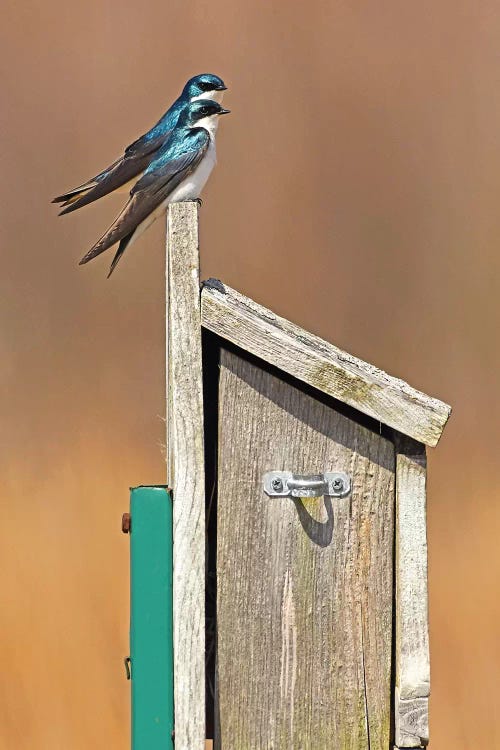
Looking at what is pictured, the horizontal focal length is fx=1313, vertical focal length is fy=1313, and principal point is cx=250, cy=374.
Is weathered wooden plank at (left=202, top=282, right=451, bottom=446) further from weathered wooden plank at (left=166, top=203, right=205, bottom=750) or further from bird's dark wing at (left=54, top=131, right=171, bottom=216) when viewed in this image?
bird's dark wing at (left=54, top=131, right=171, bottom=216)

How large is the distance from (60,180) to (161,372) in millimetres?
725

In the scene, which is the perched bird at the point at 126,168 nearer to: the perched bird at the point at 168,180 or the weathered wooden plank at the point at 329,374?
the perched bird at the point at 168,180

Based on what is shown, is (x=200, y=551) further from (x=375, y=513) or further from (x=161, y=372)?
(x=161, y=372)

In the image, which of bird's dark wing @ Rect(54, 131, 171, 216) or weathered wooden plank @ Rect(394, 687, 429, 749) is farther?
bird's dark wing @ Rect(54, 131, 171, 216)

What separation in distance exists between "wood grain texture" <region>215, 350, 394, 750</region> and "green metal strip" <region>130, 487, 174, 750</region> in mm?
70

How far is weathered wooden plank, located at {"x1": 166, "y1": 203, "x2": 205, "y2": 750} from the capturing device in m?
1.62

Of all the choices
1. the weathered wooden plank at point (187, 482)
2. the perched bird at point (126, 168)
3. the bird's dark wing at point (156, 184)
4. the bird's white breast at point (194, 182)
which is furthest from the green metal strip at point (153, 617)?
the bird's white breast at point (194, 182)

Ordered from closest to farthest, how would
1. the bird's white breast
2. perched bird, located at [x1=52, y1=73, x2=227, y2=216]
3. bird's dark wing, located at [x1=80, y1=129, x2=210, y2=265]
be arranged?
bird's dark wing, located at [x1=80, y1=129, x2=210, y2=265] → perched bird, located at [x1=52, y1=73, x2=227, y2=216] → the bird's white breast

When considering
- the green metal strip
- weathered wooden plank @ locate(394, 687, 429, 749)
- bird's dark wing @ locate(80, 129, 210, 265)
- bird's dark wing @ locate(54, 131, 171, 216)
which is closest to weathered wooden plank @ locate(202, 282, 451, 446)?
the green metal strip

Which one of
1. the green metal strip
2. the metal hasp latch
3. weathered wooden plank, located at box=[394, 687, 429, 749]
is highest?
the metal hasp latch

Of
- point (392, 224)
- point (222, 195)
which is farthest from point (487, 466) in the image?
point (222, 195)

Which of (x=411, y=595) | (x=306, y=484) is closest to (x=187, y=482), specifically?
(x=306, y=484)

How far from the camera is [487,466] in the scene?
154 inches

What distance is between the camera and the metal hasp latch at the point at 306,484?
1685 mm
